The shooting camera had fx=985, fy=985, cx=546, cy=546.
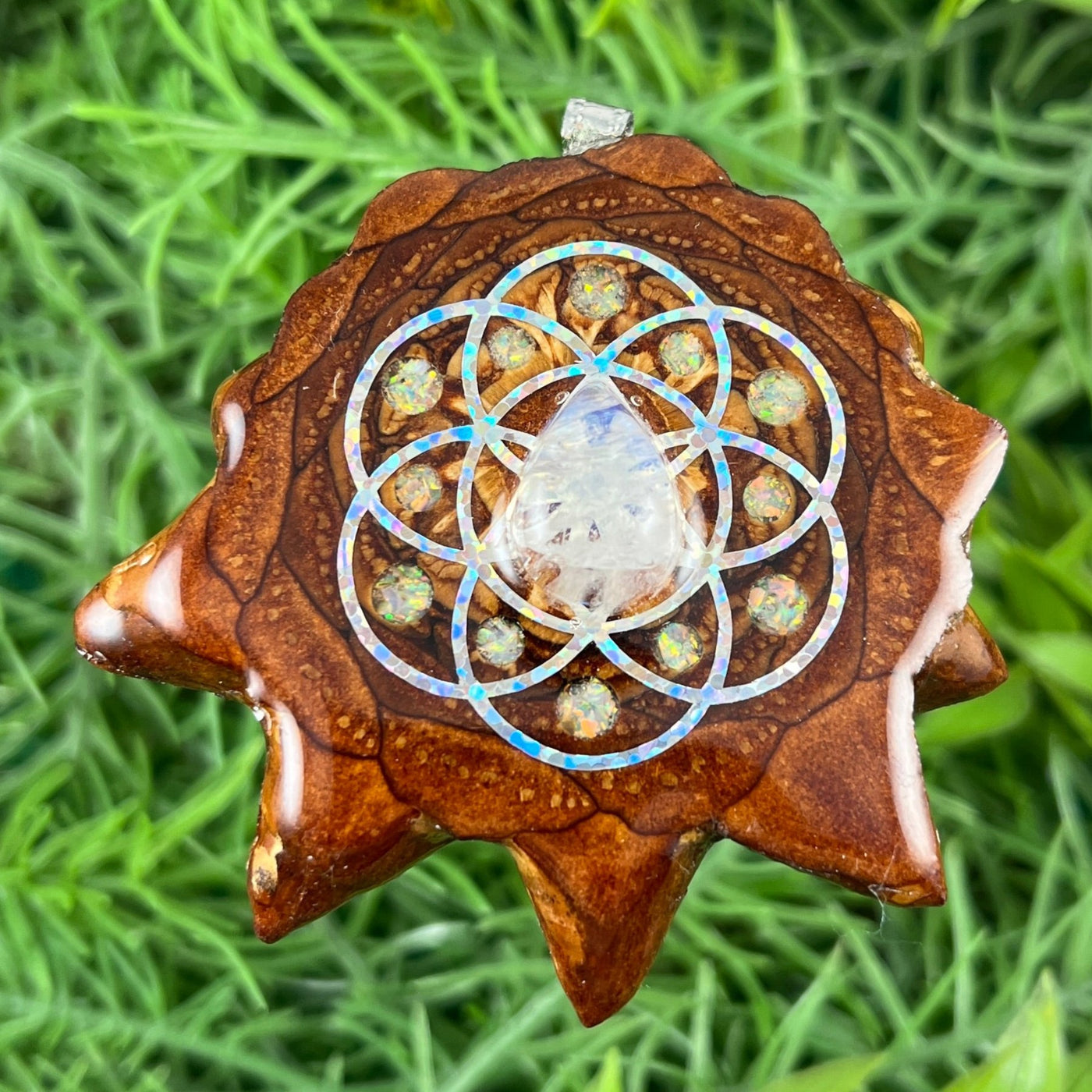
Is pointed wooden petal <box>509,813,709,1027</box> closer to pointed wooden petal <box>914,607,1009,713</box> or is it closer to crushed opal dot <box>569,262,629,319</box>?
pointed wooden petal <box>914,607,1009,713</box>

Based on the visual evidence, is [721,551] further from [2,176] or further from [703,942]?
[2,176]

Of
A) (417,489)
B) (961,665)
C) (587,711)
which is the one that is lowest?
(961,665)

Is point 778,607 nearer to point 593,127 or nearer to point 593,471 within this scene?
point 593,471

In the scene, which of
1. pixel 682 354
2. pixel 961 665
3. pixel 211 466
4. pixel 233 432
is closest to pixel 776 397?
pixel 682 354

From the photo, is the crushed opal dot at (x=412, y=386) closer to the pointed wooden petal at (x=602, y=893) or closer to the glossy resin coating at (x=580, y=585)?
the glossy resin coating at (x=580, y=585)

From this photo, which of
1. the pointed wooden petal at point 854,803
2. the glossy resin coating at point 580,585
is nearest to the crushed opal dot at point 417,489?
the glossy resin coating at point 580,585

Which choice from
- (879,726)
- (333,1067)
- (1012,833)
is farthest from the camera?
(1012,833)

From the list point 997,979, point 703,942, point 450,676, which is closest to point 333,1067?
point 703,942

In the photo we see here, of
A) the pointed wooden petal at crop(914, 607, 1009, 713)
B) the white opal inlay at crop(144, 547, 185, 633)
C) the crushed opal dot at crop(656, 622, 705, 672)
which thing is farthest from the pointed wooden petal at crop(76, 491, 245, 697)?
the pointed wooden petal at crop(914, 607, 1009, 713)
